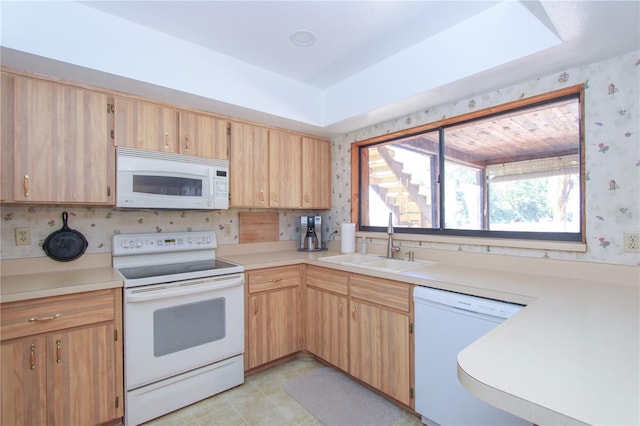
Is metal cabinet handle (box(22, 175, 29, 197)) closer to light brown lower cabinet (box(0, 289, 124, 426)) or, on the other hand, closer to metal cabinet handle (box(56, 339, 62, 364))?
light brown lower cabinet (box(0, 289, 124, 426))

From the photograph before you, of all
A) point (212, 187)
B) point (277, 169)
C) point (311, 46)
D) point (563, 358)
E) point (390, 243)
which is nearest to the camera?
point (563, 358)

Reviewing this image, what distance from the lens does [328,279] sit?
93.5 inches

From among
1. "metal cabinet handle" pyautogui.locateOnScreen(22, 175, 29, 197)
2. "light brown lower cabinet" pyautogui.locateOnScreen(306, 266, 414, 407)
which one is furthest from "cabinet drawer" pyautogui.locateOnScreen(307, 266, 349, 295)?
"metal cabinet handle" pyautogui.locateOnScreen(22, 175, 29, 197)

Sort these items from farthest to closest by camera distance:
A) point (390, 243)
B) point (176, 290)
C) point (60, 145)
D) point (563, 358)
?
point (390, 243)
point (176, 290)
point (60, 145)
point (563, 358)

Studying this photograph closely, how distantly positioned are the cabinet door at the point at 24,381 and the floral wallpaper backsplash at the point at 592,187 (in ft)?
2.27

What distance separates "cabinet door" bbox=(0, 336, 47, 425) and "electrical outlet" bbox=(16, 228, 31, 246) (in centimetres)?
71

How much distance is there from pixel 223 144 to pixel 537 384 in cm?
237

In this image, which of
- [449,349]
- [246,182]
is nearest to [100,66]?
[246,182]

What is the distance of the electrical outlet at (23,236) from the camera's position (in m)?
1.90

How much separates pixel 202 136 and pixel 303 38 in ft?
3.40

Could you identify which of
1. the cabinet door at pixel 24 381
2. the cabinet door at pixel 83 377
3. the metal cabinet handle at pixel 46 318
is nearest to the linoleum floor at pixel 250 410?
the cabinet door at pixel 83 377

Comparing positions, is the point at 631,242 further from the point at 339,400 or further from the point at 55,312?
the point at 55,312

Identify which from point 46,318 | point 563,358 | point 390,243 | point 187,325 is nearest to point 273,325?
point 187,325

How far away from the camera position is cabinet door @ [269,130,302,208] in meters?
2.76
